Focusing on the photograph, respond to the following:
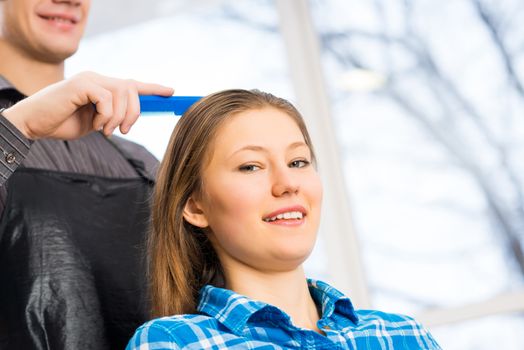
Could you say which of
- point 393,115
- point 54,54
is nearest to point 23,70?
point 54,54

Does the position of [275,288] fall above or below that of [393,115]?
below

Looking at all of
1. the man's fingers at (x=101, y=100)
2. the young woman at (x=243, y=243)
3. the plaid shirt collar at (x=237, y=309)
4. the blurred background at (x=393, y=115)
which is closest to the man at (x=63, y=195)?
the man's fingers at (x=101, y=100)

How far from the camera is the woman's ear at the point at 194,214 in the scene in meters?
1.51

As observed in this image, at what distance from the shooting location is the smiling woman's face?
4.55ft

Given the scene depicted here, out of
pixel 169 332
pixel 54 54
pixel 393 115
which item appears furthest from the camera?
pixel 393 115

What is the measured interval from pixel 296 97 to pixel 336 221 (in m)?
0.58

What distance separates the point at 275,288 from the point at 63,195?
0.44 meters

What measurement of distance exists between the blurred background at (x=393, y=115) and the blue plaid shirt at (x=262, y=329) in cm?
194

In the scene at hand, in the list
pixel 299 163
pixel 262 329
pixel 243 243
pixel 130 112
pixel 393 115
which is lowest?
pixel 262 329

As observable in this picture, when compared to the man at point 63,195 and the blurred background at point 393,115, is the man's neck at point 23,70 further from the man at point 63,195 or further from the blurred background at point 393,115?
the blurred background at point 393,115

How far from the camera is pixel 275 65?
12.3ft

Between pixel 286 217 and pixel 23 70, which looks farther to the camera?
pixel 23 70

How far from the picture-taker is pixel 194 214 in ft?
4.99

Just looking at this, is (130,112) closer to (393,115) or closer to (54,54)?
(54,54)
